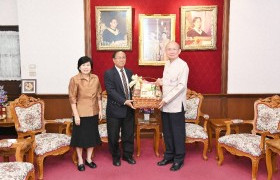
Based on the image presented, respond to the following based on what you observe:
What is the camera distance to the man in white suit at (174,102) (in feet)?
13.2

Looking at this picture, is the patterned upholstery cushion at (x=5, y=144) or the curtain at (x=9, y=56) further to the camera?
the curtain at (x=9, y=56)

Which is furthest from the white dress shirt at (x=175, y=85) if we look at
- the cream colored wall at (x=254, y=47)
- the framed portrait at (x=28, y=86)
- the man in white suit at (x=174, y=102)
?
the framed portrait at (x=28, y=86)

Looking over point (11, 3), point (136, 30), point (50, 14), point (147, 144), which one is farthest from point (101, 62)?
point (11, 3)

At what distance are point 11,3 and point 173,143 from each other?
3.84m

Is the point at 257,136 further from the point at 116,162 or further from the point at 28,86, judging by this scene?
the point at 28,86

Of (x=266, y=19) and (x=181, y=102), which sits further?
(x=266, y=19)

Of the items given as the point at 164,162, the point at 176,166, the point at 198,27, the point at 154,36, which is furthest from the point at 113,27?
the point at 176,166

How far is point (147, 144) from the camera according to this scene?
5344mm

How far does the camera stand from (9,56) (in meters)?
5.80

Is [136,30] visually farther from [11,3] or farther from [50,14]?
[11,3]

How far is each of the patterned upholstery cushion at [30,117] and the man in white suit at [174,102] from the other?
1758mm

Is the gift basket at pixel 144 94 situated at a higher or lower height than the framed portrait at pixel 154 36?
lower

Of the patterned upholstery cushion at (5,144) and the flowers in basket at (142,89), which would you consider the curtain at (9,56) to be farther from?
the flowers in basket at (142,89)

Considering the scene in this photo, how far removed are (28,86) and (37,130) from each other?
132cm
